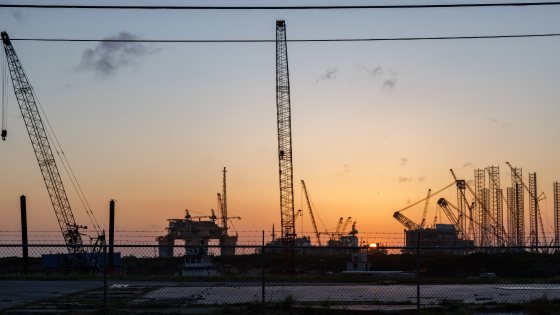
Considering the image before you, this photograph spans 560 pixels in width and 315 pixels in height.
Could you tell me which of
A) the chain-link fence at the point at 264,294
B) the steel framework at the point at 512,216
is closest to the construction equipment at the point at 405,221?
the steel framework at the point at 512,216

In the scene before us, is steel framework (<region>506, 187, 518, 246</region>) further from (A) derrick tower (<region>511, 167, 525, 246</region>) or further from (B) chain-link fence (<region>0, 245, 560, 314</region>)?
(B) chain-link fence (<region>0, 245, 560, 314</region>)

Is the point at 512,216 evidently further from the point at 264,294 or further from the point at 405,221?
the point at 264,294

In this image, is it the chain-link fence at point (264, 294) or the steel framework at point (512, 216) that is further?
the steel framework at point (512, 216)

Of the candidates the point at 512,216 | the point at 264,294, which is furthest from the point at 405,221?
the point at 264,294

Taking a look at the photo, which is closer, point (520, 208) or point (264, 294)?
point (264, 294)

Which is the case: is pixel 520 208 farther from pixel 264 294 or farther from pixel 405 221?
pixel 264 294

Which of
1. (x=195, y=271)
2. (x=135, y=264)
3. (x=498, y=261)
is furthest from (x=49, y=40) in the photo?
(x=135, y=264)

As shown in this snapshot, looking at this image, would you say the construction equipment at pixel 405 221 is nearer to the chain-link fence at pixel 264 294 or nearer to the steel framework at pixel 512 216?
the steel framework at pixel 512 216

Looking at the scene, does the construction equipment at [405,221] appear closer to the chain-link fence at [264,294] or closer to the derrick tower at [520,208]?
the derrick tower at [520,208]

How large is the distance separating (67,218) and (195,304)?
49.2 meters

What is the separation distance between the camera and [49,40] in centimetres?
2017

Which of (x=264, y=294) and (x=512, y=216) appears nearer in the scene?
(x=264, y=294)

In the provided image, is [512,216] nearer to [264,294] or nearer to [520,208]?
[520,208]

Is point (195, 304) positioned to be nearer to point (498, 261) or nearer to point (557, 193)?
point (498, 261)
